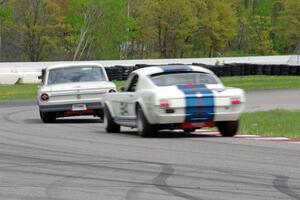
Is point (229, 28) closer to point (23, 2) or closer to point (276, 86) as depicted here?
point (23, 2)

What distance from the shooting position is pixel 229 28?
3255 inches

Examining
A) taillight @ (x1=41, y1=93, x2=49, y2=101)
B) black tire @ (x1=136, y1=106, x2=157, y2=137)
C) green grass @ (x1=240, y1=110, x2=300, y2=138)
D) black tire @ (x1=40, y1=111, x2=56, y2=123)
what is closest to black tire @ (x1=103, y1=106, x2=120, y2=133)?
black tire @ (x1=136, y1=106, x2=157, y2=137)

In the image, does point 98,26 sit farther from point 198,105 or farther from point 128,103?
point 198,105

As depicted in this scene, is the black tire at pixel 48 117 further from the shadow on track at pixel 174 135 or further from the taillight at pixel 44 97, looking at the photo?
the shadow on track at pixel 174 135

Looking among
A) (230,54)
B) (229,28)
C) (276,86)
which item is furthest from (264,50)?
(276,86)

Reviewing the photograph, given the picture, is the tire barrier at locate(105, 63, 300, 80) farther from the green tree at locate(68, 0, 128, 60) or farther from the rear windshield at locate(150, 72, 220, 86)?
the rear windshield at locate(150, 72, 220, 86)

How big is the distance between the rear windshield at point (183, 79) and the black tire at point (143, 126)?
645 mm

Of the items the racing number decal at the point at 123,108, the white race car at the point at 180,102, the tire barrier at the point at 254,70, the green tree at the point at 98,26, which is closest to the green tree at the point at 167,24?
the green tree at the point at 98,26

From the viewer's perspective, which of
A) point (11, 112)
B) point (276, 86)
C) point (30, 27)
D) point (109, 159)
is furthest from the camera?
point (30, 27)

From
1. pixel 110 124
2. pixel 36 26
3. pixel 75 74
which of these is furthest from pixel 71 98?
pixel 36 26

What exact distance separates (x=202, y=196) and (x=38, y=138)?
7683 mm

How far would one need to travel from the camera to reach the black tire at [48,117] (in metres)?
21.2

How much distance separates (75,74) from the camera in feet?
71.8

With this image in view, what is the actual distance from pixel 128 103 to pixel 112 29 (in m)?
60.9
